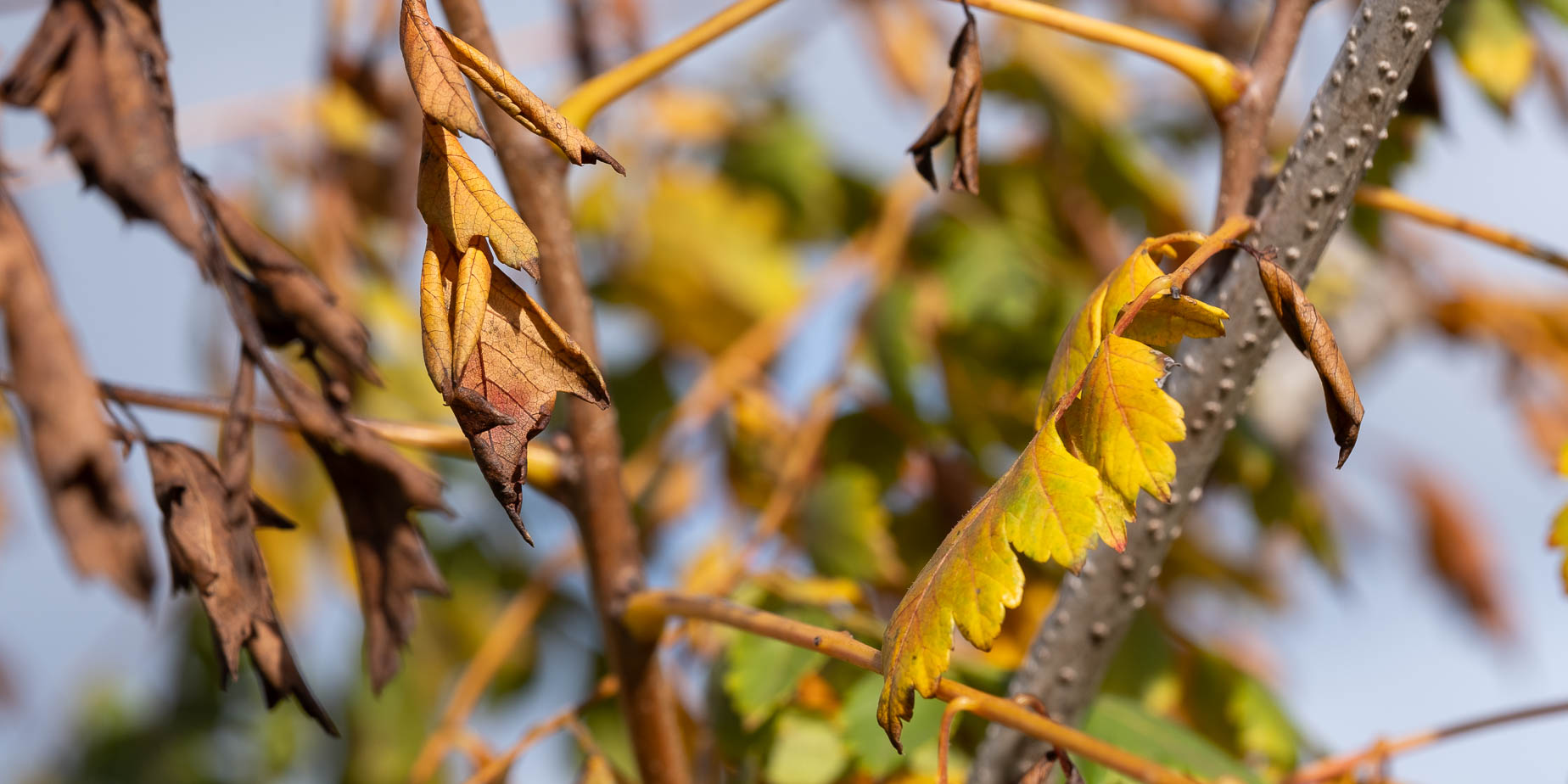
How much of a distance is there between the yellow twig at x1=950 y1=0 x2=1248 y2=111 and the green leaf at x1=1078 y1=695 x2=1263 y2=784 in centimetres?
31

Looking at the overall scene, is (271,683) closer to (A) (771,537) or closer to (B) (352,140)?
(A) (771,537)

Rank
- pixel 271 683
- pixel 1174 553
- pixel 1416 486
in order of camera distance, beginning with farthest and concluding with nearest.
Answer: pixel 1416 486, pixel 1174 553, pixel 271 683

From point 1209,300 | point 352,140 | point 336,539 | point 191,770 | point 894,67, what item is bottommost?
point 191,770

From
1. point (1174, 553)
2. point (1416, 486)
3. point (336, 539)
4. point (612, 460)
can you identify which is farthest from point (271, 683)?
point (1416, 486)

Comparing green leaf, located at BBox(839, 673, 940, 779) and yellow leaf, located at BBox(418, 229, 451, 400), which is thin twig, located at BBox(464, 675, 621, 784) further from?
yellow leaf, located at BBox(418, 229, 451, 400)

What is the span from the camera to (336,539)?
1.48 meters

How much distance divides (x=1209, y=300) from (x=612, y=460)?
29cm

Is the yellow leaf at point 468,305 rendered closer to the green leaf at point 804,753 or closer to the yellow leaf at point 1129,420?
the yellow leaf at point 1129,420

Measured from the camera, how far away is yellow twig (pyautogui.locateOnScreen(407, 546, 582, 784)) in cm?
81

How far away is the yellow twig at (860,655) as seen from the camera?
376mm

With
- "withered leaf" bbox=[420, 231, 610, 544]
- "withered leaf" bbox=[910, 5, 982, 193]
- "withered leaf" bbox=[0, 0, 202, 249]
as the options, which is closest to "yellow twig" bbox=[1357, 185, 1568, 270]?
"withered leaf" bbox=[910, 5, 982, 193]

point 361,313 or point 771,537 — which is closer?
point 771,537

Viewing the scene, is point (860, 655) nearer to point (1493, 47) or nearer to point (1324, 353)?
point (1324, 353)

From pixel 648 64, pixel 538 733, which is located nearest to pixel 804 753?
pixel 538 733
